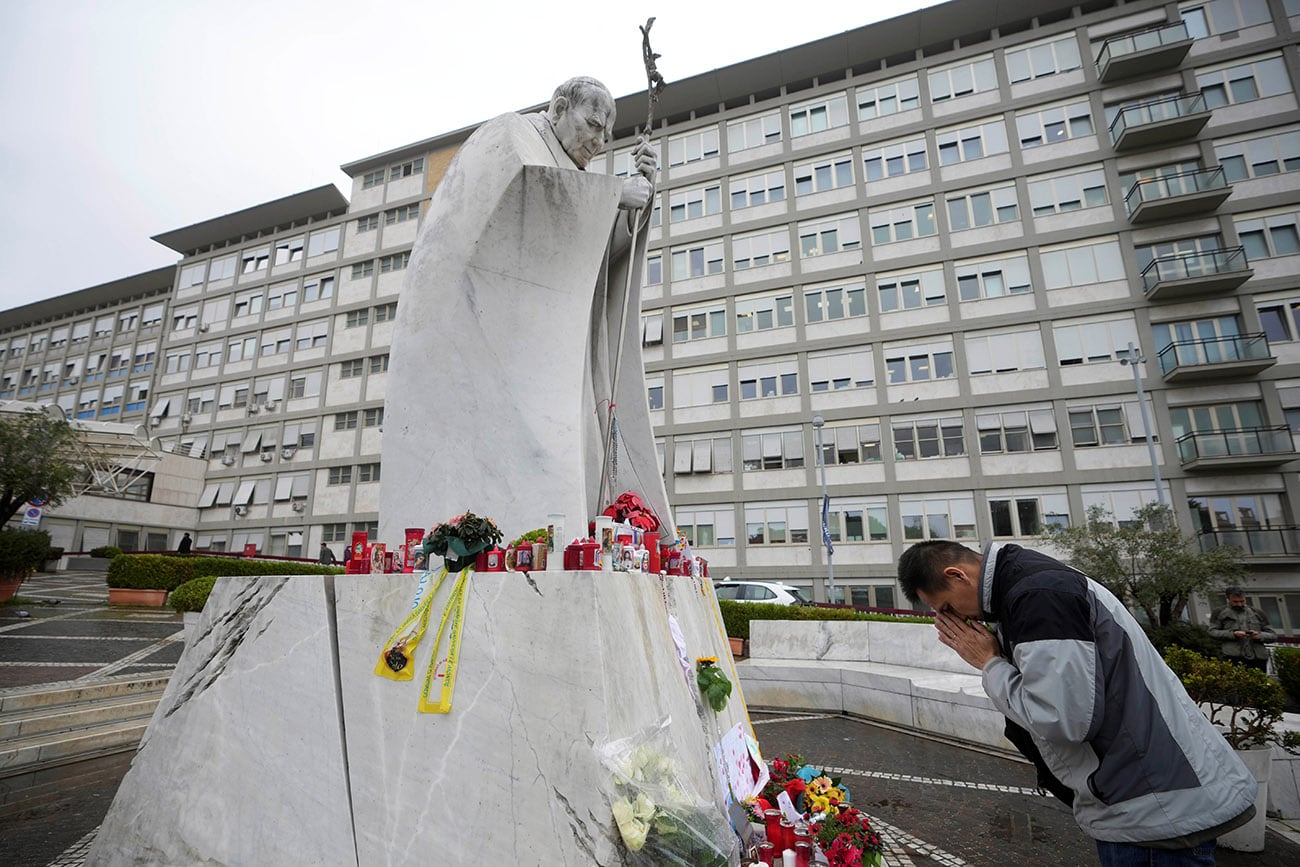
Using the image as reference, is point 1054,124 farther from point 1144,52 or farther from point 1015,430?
point 1015,430

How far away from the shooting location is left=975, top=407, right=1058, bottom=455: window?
23234 mm

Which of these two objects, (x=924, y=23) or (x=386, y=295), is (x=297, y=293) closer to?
(x=386, y=295)

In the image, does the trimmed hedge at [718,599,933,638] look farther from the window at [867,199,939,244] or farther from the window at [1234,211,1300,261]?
the window at [1234,211,1300,261]

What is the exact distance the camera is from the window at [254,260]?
3859 centimetres

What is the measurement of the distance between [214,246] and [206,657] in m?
47.0

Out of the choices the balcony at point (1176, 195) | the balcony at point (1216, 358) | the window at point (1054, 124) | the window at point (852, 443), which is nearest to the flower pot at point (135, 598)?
the window at point (852, 443)

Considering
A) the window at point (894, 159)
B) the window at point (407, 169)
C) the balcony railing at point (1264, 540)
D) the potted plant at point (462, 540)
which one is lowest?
the potted plant at point (462, 540)

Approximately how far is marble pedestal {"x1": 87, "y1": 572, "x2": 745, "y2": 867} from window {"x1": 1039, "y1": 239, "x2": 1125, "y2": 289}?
26.8 metres

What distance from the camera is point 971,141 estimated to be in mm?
26172

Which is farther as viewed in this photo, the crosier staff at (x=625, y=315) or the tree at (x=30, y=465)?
the tree at (x=30, y=465)

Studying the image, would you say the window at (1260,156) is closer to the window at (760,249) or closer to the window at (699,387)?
the window at (760,249)

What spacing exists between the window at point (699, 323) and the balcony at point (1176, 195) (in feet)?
50.6

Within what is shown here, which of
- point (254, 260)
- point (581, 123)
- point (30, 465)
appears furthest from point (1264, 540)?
point (254, 260)

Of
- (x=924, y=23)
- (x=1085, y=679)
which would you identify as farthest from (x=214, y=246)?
(x=1085, y=679)
